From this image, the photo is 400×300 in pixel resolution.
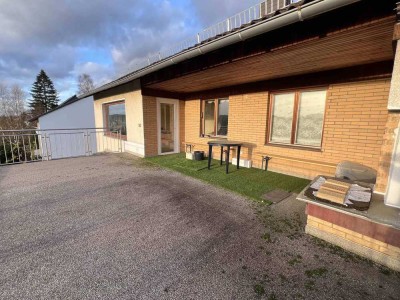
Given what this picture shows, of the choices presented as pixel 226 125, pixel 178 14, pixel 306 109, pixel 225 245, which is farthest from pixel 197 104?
pixel 225 245

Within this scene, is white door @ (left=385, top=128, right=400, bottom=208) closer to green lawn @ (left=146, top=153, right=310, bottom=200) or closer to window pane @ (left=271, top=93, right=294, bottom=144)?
green lawn @ (left=146, top=153, right=310, bottom=200)

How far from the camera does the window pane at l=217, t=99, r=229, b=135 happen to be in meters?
6.05

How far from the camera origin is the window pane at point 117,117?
24.5 feet

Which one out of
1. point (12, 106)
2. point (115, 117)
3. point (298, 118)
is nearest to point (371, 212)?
point (298, 118)

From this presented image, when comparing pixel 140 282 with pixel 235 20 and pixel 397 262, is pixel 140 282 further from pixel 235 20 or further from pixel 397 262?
pixel 235 20

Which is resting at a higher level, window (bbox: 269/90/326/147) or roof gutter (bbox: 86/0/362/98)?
roof gutter (bbox: 86/0/362/98)

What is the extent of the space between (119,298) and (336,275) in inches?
73.3

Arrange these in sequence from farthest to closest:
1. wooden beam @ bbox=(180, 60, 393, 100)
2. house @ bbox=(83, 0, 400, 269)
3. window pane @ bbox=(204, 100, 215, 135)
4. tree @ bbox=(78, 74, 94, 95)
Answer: tree @ bbox=(78, 74, 94, 95), window pane @ bbox=(204, 100, 215, 135), wooden beam @ bbox=(180, 60, 393, 100), house @ bbox=(83, 0, 400, 269)

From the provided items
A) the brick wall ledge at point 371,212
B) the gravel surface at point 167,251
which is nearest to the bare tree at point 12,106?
the gravel surface at point 167,251

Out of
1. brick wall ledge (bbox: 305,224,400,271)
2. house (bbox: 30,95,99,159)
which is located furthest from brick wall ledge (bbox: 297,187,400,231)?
house (bbox: 30,95,99,159)

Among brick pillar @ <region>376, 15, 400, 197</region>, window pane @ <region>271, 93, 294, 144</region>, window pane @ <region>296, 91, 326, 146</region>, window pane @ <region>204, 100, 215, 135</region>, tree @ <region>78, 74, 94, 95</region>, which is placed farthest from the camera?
tree @ <region>78, 74, 94, 95</region>

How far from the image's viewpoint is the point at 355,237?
6.23ft

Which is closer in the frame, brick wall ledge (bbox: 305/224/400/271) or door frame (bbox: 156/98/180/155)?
brick wall ledge (bbox: 305/224/400/271)

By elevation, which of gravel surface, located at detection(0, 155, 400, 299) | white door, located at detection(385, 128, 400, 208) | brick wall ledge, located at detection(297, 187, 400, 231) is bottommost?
gravel surface, located at detection(0, 155, 400, 299)
